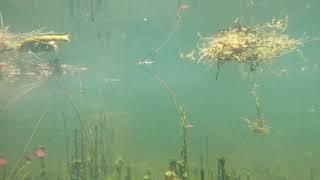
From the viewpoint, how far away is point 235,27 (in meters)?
6.62

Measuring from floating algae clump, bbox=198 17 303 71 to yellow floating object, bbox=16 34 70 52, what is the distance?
278 centimetres

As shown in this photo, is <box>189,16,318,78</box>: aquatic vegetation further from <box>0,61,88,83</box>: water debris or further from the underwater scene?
<box>0,61,88,83</box>: water debris

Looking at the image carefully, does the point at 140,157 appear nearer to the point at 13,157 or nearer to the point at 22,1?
the point at 13,157

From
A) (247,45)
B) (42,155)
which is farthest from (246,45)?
(42,155)

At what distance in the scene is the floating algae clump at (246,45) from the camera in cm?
624

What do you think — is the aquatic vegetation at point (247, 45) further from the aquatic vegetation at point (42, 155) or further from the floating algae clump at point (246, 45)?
the aquatic vegetation at point (42, 155)

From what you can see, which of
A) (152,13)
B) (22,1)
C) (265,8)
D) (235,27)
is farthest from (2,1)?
(235,27)

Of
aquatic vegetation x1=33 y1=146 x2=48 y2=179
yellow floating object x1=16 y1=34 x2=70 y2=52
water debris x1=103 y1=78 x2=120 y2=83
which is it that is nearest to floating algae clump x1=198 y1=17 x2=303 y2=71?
yellow floating object x1=16 y1=34 x2=70 y2=52

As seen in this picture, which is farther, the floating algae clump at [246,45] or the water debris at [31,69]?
the water debris at [31,69]

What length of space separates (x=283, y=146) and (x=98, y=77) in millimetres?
59264

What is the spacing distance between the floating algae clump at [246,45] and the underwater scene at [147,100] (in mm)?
18

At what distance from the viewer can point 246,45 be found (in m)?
6.21

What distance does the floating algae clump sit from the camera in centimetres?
624

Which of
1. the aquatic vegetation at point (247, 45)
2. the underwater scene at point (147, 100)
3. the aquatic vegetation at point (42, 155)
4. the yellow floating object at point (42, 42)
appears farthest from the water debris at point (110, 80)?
the aquatic vegetation at point (247, 45)
